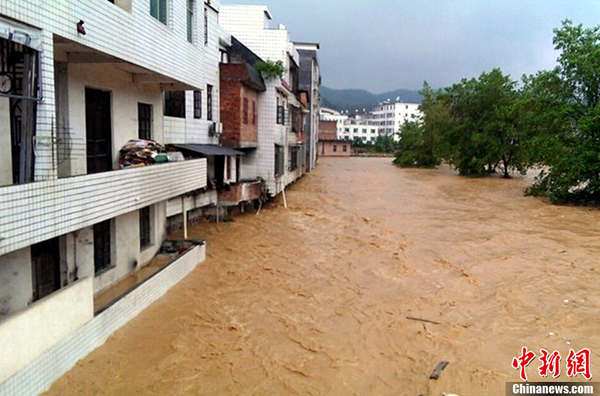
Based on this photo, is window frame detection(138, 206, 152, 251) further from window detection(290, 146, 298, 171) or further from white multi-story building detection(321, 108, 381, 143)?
white multi-story building detection(321, 108, 381, 143)

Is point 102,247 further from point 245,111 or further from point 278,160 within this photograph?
point 278,160

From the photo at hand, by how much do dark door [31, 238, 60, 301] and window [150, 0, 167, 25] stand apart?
17.5ft

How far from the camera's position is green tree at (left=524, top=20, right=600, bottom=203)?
2367cm

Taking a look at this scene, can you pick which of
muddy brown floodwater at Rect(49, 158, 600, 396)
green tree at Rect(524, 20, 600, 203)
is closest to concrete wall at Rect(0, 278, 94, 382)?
muddy brown floodwater at Rect(49, 158, 600, 396)

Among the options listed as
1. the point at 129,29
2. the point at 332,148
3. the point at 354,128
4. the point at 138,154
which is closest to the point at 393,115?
the point at 354,128

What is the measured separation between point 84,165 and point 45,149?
2.73 metres

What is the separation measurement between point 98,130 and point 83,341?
433 centimetres

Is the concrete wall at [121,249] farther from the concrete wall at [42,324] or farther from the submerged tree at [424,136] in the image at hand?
the submerged tree at [424,136]

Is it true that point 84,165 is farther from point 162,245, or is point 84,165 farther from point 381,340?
point 381,340

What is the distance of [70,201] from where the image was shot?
21.1 ft

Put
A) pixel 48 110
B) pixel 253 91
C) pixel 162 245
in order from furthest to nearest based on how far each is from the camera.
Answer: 1. pixel 253 91
2. pixel 162 245
3. pixel 48 110

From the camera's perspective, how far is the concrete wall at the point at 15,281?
6.77m

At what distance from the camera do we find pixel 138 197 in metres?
8.74

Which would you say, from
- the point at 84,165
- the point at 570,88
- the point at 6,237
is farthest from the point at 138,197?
the point at 570,88
